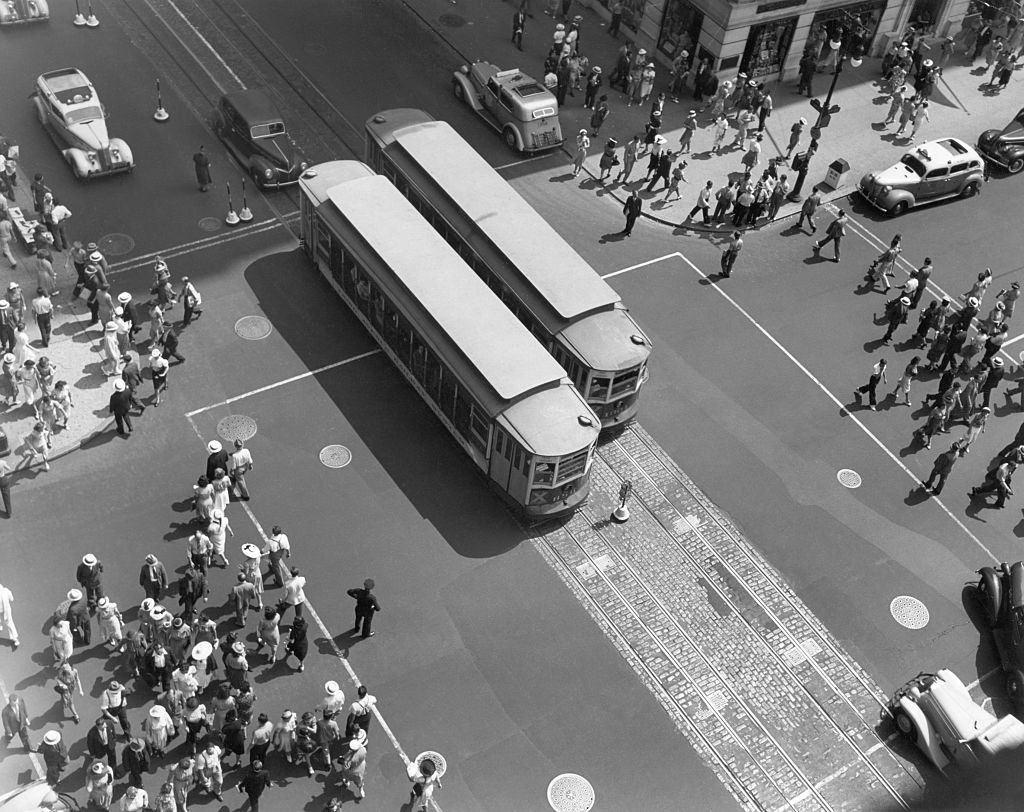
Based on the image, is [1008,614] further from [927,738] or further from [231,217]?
[231,217]

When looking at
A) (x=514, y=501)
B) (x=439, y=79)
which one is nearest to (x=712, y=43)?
(x=439, y=79)

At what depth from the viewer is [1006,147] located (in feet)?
142

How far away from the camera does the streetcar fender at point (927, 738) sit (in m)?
24.6

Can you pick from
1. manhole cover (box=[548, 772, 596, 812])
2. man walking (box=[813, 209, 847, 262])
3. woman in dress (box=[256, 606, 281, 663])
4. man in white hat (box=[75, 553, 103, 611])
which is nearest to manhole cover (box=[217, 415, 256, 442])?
man in white hat (box=[75, 553, 103, 611])

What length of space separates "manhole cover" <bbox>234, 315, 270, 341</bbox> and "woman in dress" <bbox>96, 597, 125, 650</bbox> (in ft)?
32.8

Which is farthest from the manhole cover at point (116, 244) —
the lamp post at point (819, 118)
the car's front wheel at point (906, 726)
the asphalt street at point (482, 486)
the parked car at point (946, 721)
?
the car's front wheel at point (906, 726)

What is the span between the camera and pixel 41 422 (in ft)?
89.7

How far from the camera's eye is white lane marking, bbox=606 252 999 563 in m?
30.3

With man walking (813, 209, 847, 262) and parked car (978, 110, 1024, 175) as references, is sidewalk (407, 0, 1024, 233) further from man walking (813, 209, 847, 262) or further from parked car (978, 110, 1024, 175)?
man walking (813, 209, 847, 262)

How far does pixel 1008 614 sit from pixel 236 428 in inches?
780

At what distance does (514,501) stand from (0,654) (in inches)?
475

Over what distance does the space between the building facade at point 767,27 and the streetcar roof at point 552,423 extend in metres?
21.8

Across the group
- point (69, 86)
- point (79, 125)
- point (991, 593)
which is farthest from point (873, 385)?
point (69, 86)

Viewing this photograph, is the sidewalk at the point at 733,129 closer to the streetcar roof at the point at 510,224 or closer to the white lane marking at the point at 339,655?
the streetcar roof at the point at 510,224
